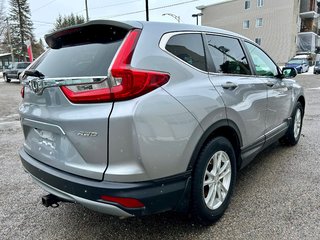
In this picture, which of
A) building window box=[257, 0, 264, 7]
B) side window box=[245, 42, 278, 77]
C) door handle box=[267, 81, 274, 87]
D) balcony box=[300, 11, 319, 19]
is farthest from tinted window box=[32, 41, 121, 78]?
balcony box=[300, 11, 319, 19]

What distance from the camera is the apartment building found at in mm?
37750

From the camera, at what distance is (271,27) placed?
3881 cm

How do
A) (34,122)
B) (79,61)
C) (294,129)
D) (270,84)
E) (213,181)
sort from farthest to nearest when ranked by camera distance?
(294,129) < (270,84) < (213,181) < (34,122) < (79,61)

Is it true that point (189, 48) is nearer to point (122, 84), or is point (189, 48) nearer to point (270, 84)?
point (122, 84)

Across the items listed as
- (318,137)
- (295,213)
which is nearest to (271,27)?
(318,137)

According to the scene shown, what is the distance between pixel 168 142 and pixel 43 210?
69.6 inches

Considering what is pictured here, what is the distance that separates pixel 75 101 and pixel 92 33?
0.63 m

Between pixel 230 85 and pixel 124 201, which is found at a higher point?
pixel 230 85

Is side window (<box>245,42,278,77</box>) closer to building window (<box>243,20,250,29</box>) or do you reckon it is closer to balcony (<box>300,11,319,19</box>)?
building window (<box>243,20,250,29</box>)

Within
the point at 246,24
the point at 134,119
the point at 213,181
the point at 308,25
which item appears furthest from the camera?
the point at 308,25

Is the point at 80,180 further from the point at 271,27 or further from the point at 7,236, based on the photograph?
the point at 271,27

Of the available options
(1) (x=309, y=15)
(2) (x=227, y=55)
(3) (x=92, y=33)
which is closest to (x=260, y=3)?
(1) (x=309, y=15)

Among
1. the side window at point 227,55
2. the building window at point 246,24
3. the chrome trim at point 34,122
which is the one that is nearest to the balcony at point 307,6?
the building window at point 246,24

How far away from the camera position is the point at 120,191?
75.6 inches
